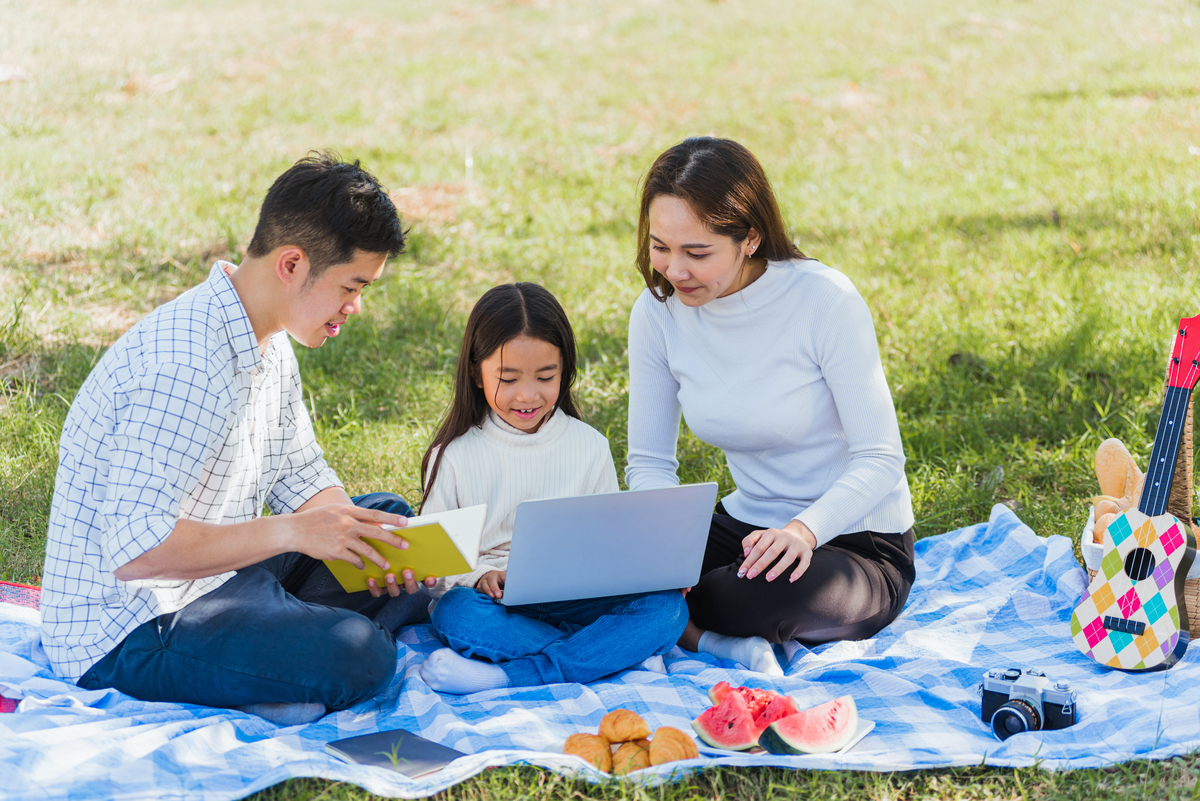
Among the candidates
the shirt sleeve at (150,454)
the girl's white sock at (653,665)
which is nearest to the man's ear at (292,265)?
the shirt sleeve at (150,454)

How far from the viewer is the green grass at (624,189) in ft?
14.4

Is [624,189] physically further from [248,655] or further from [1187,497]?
[248,655]

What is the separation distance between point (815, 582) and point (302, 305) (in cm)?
157

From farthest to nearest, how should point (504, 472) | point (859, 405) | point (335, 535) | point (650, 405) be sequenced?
point (650, 405), point (504, 472), point (859, 405), point (335, 535)

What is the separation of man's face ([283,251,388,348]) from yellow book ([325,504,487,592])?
0.51 meters

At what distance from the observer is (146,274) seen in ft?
20.4

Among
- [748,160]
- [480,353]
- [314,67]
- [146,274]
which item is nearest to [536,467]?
[480,353]

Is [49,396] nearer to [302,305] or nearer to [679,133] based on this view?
[302,305]

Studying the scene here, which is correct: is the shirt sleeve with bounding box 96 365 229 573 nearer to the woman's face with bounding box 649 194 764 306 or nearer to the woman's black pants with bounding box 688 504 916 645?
the woman's face with bounding box 649 194 764 306

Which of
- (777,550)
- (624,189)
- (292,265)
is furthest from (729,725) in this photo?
(624,189)

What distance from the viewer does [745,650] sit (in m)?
3.07

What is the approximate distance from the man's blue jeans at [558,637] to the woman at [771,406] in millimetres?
225

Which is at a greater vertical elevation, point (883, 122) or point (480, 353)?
point (883, 122)

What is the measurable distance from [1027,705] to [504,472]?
1.52 m
